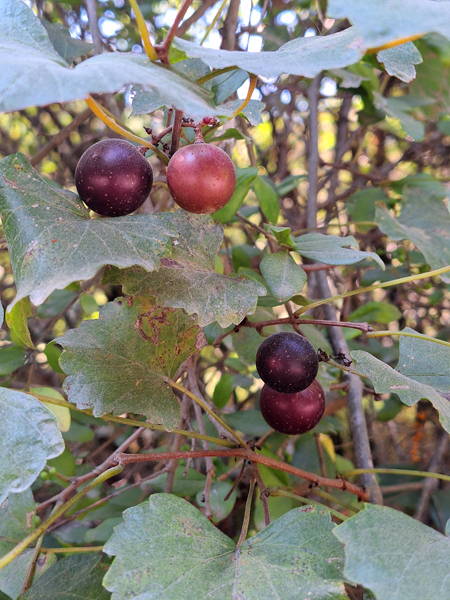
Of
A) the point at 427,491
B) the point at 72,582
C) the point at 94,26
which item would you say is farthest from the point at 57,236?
the point at 427,491

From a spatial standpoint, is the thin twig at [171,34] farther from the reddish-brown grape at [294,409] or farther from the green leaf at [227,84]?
the reddish-brown grape at [294,409]

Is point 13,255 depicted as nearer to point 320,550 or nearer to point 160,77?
point 160,77

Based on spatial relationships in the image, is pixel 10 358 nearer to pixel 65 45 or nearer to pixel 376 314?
pixel 65 45

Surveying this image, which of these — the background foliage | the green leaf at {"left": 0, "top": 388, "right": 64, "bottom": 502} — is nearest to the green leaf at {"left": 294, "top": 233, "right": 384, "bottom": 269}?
the background foliage


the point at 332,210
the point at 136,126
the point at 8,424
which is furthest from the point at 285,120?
the point at 8,424

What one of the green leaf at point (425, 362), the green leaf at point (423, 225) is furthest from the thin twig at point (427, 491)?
the green leaf at point (425, 362)
